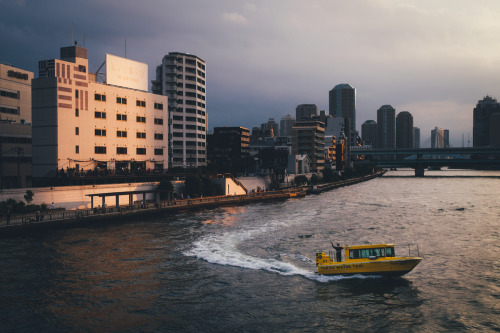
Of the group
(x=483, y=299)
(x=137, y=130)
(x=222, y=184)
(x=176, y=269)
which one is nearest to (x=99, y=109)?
(x=137, y=130)

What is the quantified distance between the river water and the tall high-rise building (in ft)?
265

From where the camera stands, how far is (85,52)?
87.0m

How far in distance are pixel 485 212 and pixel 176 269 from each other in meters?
73.5

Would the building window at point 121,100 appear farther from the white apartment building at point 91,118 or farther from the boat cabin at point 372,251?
the boat cabin at point 372,251

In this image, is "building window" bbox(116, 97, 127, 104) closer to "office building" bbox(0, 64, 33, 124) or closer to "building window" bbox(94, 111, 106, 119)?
"building window" bbox(94, 111, 106, 119)

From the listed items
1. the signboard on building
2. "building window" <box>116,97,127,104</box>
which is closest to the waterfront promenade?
"building window" <box>116,97,127,104</box>

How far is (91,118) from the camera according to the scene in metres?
86.1

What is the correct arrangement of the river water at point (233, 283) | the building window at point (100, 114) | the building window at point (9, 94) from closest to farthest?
the river water at point (233, 283), the building window at point (100, 114), the building window at point (9, 94)

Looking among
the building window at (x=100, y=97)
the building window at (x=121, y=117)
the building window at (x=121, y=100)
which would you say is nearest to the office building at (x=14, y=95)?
the building window at (x=100, y=97)

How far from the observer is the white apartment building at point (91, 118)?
80.3m

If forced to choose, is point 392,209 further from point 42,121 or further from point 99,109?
point 42,121

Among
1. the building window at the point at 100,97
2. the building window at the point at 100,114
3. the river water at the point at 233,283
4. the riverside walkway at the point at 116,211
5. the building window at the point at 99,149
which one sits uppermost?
the building window at the point at 100,97

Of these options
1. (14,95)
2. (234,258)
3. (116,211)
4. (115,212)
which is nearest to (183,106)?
(14,95)

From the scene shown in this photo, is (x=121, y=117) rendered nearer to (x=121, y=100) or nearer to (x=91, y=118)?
(x=121, y=100)
